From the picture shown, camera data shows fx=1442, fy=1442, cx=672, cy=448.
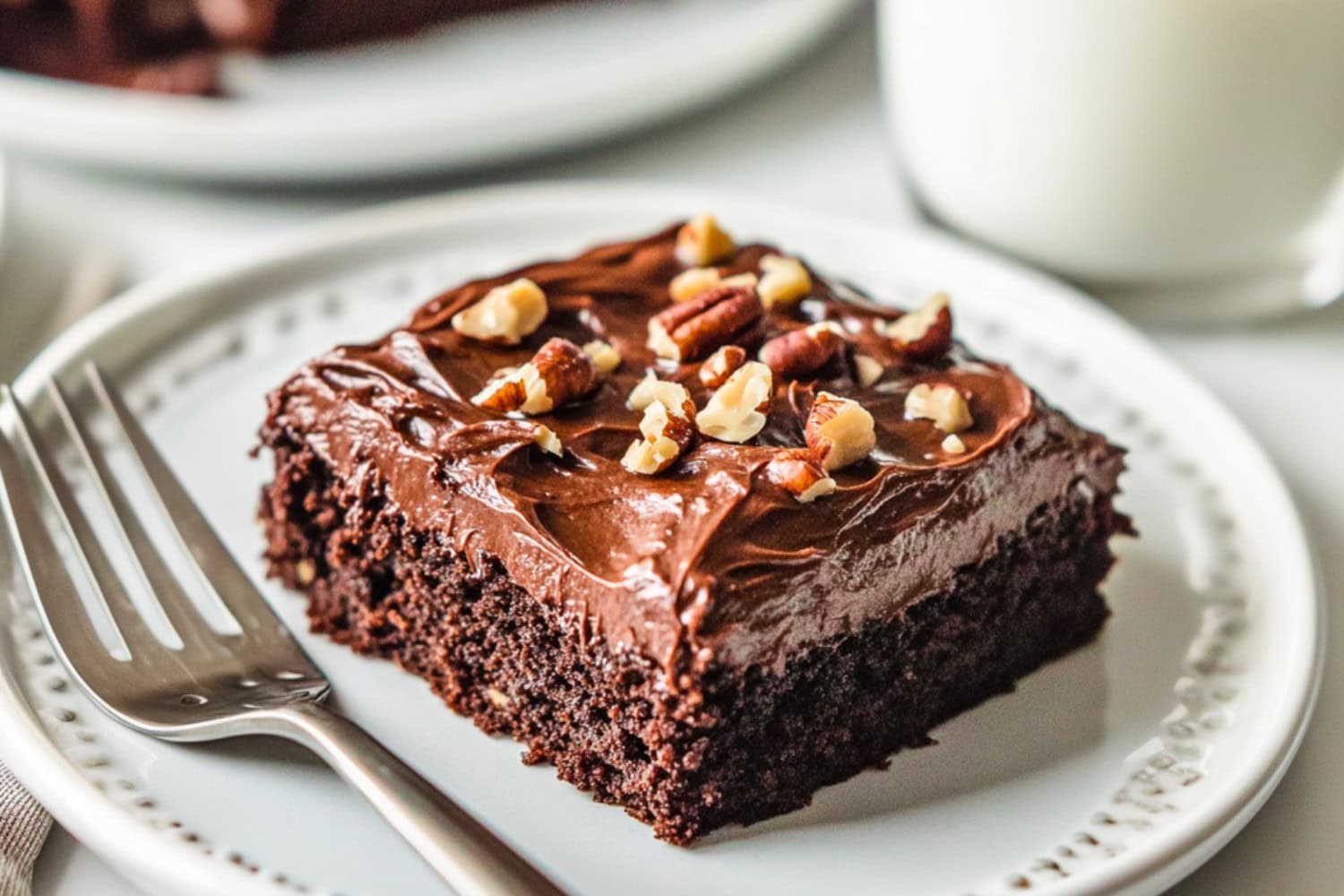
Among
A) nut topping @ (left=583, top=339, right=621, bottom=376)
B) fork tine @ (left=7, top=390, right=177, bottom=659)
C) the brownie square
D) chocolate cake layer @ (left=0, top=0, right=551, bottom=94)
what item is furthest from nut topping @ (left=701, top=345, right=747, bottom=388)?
chocolate cake layer @ (left=0, top=0, right=551, bottom=94)

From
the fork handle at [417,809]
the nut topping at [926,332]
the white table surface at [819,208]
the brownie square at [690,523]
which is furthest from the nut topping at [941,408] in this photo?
the fork handle at [417,809]

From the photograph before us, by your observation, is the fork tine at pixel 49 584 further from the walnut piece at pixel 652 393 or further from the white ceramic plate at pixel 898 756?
the walnut piece at pixel 652 393

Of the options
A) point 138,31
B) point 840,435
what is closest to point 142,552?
point 840,435

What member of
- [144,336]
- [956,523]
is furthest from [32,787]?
[956,523]

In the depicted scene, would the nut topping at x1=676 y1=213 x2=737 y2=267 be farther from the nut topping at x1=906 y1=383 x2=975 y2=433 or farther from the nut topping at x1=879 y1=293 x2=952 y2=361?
the nut topping at x1=906 y1=383 x2=975 y2=433

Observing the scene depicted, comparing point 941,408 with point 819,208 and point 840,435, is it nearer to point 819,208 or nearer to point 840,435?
point 840,435

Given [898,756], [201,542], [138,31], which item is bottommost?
[898,756]
